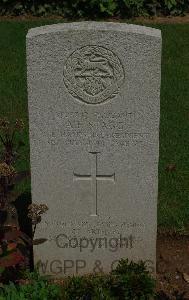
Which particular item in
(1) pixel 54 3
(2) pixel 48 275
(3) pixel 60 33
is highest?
(1) pixel 54 3

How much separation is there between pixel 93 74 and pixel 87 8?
674 cm

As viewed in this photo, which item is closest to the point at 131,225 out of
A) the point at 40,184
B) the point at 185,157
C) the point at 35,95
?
the point at 40,184

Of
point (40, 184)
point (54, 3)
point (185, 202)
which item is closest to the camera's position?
point (40, 184)

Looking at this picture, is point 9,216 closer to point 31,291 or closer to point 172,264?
point 31,291

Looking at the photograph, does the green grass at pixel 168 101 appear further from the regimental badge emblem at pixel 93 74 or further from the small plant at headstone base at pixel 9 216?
the regimental badge emblem at pixel 93 74

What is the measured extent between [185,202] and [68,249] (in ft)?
4.58

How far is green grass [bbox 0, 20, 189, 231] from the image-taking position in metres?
6.09

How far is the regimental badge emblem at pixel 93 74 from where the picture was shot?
4504 millimetres

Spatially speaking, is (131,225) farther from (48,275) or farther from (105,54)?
(105,54)

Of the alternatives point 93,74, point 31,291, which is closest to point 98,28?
point 93,74

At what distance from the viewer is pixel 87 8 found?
11.1 metres

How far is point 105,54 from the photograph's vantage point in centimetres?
450

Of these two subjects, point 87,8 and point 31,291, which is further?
point 87,8

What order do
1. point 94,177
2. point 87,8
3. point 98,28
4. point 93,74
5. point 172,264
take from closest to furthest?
point 98,28 < point 93,74 < point 94,177 < point 172,264 < point 87,8
